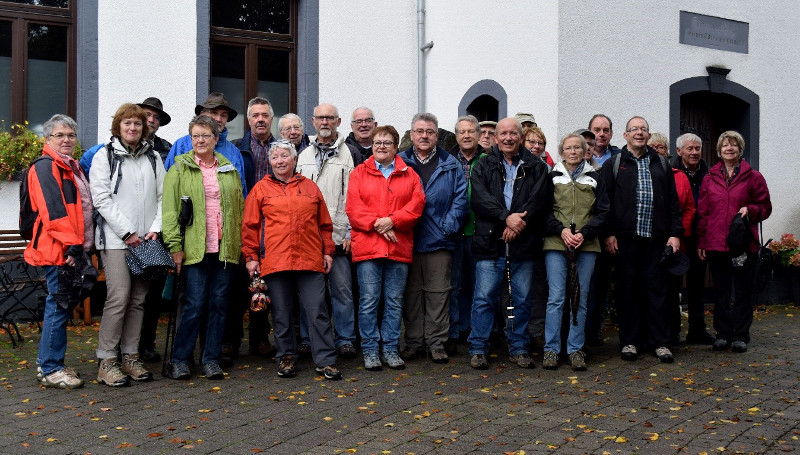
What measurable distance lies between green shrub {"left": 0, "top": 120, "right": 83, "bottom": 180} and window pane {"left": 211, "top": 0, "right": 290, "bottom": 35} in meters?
2.64

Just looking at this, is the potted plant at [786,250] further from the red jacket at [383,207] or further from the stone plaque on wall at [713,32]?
the red jacket at [383,207]

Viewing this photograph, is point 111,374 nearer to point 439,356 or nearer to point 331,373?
point 331,373

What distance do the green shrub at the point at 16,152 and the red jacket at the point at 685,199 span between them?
6273 mm

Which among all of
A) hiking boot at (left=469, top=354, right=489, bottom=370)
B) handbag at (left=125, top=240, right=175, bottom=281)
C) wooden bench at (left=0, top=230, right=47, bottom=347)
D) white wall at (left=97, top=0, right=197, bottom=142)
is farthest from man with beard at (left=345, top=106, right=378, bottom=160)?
white wall at (left=97, top=0, right=197, bottom=142)

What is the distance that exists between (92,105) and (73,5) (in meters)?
1.20

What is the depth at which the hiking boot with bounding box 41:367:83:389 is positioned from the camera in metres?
6.12

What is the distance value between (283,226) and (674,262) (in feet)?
11.0

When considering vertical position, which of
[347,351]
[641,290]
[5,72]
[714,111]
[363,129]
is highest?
[5,72]

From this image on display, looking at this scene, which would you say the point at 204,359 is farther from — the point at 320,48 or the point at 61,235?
the point at 320,48

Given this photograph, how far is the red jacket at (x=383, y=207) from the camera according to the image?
6844 millimetres

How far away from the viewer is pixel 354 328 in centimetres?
765

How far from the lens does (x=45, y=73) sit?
10227 mm

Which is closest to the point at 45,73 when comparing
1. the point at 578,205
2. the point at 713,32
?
the point at 578,205

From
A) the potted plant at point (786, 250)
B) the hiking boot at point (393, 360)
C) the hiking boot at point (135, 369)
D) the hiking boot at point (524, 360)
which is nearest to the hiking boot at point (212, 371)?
the hiking boot at point (135, 369)
